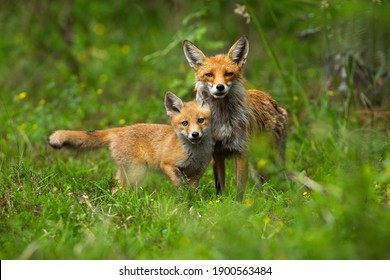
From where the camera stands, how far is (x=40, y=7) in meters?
12.4

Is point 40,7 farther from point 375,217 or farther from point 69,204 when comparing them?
point 375,217

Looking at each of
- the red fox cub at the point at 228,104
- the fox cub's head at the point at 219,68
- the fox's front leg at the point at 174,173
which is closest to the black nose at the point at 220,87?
the fox cub's head at the point at 219,68

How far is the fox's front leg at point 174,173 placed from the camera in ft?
21.6

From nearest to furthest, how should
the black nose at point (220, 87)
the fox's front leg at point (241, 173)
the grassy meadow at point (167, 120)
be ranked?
the grassy meadow at point (167, 120)
the black nose at point (220, 87)
the fox's front leg at point (241, 173)

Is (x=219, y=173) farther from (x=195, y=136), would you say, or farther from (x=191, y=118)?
(x=191, y=118)

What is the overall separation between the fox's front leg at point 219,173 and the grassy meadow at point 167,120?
34 cm

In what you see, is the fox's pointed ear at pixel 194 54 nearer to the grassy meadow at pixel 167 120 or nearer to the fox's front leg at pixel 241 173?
the grassy meadow at pixel 167 120

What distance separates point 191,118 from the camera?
21.8ft

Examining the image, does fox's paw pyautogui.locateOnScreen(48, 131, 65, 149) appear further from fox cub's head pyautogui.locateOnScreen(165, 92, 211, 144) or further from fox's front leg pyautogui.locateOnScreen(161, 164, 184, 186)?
fox cub's head pyautogui.locateOnScreen(165, 92, 211, 144)

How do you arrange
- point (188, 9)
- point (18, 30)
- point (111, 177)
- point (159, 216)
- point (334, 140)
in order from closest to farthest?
1. point (159, 216)
2. point (111, 177)
3. point (334, 140)
4. point (188, 9)
5. point (18, 30)

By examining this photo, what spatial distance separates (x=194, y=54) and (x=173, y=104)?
60 cm
